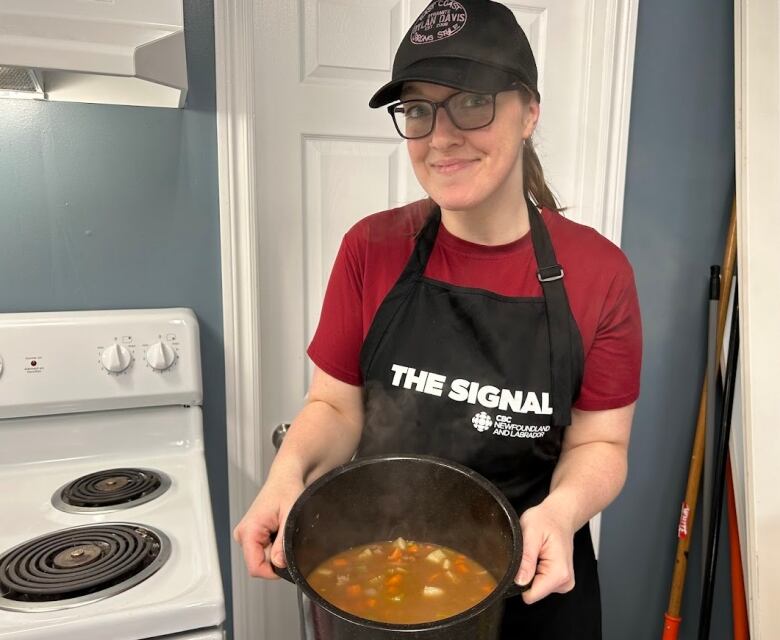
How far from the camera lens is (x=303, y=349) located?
4.97ft

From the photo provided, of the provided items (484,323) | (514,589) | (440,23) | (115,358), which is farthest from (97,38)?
(514,589)

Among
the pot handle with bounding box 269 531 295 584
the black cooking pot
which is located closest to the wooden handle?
the black cooking pot

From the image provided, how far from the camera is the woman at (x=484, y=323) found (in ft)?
3.16

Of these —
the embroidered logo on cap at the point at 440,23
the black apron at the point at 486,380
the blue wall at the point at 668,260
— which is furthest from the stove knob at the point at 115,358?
the blue wall at the point at 668,260

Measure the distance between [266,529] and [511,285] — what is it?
0.57 metres

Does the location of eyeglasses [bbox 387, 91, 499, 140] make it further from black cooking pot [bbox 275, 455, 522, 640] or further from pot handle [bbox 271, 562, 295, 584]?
pot handle [bbox 271, 562, 295, 584]

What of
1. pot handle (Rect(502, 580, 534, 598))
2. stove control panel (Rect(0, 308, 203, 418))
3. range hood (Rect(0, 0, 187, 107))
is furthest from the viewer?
stove control panel (Rect(0, 308, 203, 418))

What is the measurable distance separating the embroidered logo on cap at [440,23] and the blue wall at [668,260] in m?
0.83

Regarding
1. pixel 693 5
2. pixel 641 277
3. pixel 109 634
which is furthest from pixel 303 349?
pixel 693 5

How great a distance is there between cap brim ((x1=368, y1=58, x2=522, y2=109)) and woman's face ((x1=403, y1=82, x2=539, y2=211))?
0.05 m

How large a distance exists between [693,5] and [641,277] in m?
0.68

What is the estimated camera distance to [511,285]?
1087 mm

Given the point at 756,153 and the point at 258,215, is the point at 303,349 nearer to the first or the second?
the point at 258,215

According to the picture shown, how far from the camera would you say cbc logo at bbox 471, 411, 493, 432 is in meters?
1.05
